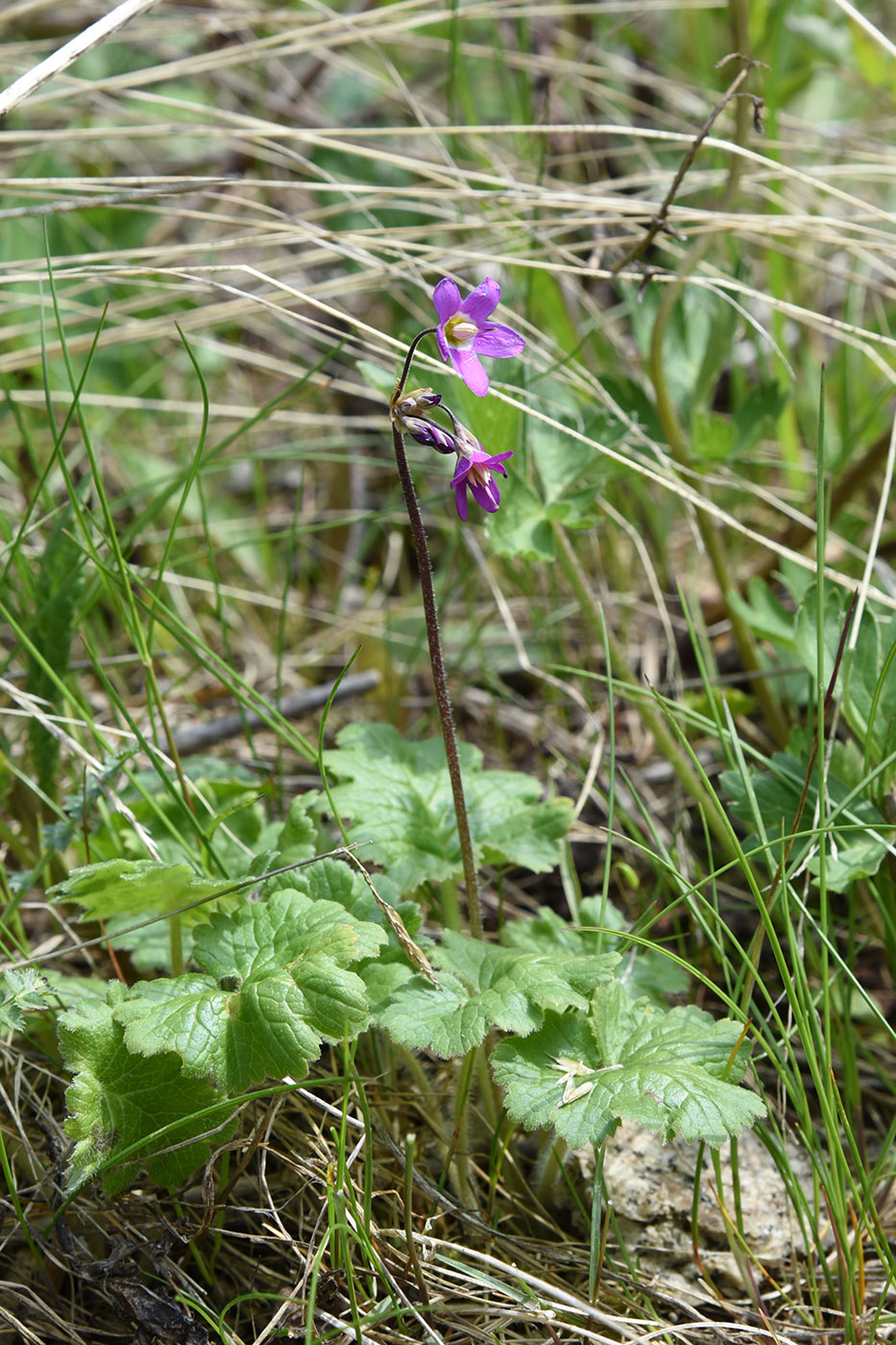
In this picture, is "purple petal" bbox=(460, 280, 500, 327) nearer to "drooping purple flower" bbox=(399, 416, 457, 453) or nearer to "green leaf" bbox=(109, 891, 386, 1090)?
"drooping purple flower" bbox=(399, 416, 457, 453)

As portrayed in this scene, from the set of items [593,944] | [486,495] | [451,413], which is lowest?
[593,944]

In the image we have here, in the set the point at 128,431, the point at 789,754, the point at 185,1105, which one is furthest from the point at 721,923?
the point at 128,431

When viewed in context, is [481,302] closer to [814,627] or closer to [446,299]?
[446,299]

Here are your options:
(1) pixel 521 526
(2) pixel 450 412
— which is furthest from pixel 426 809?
(2) pixel 450 412

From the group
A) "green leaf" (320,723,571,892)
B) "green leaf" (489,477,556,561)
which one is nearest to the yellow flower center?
"green leaf" (489,477,556,561)

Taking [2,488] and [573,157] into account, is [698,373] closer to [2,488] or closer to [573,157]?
[573,157]

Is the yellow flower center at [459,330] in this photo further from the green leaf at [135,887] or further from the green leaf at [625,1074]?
the green leaf at [625,1074]

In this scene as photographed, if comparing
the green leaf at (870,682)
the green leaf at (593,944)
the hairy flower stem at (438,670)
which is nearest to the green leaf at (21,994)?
the hairy flower stem at (438,670)
